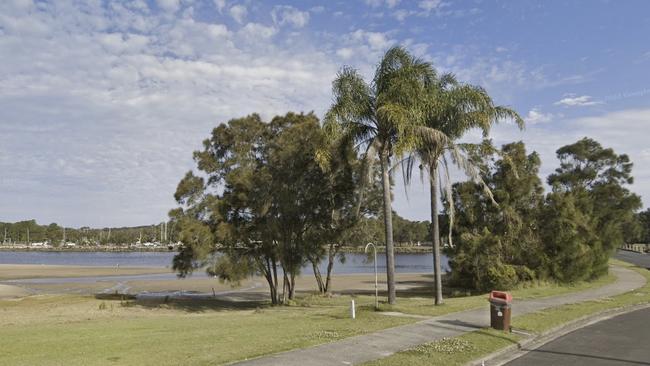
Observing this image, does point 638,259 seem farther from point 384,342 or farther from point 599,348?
point 384,342

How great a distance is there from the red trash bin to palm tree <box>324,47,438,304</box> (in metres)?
5.07

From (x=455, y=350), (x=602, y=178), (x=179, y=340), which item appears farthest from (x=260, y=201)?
(x=602, y=178)

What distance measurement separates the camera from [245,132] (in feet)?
91.4

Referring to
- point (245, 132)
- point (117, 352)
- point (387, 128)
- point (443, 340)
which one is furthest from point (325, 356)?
point (245, 132)

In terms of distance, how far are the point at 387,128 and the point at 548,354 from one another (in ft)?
31.8

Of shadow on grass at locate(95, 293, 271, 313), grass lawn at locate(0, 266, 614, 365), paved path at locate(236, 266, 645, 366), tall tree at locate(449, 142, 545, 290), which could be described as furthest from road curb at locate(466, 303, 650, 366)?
shadow on grass at locate(95, 293, 271, 313)

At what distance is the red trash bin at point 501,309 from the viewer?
13.7 metres

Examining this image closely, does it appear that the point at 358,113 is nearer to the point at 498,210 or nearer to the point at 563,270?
the point at 498,210

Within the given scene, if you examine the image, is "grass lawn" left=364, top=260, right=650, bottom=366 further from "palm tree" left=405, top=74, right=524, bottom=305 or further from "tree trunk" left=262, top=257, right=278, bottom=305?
"tree trunk" left=262, top=257, right=278, bottom=305

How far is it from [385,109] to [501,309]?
23.8 feet

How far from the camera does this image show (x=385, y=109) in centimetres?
1778

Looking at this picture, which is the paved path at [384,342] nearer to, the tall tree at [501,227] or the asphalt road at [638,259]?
the tall tree at [501,227]

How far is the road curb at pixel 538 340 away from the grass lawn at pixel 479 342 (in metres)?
0.12

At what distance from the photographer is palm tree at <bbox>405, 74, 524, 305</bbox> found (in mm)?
19562
